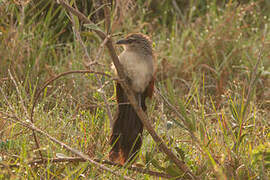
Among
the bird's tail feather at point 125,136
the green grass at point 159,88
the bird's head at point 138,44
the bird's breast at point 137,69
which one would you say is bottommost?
the green grass at point 159,88

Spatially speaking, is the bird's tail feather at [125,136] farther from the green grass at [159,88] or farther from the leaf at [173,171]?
the leaf at [173,171]

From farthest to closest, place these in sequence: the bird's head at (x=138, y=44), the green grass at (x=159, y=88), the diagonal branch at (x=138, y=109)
→ the bird's head at (x=138, y=44), the green grass at (x=159, y=88), the diagonal branch at (x=138, y=109)

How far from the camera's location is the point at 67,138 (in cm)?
254

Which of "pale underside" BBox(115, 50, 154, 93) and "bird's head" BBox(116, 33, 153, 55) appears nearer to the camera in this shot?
"pale underside" BBox(115, 50, 154, 93)

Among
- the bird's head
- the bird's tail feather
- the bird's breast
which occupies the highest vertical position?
the bird's head

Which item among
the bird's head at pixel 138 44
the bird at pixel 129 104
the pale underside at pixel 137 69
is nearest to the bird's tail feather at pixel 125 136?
the bird at pixel 129 104

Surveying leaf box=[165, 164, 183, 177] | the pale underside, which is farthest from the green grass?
the pale underside

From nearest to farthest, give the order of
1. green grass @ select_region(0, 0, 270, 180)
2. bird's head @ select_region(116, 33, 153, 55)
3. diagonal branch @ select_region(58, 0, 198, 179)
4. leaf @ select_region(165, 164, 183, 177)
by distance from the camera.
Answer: diagonal branch @ select_region(58, 0, 198, 179), leaf @ select_region(165, 164, 183, 177), green grass @ select_region(0, 0, 270, 180), bird's head @ select_region(116, 33, 153, 55)

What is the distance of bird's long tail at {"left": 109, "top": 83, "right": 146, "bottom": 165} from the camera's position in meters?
2.05

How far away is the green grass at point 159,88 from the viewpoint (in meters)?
2.12

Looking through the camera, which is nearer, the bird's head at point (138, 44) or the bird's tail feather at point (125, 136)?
the bird's tail feather at point (125, 136)

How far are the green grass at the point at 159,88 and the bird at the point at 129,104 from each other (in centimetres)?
8

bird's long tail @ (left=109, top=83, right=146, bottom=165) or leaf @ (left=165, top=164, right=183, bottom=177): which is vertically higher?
bird's long tail @ (left=109, top=83, right=146, bottom=165)

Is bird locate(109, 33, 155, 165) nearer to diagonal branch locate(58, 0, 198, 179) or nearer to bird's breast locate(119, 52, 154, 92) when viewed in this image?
bird's breast locate(119, 52, 154, 92)
